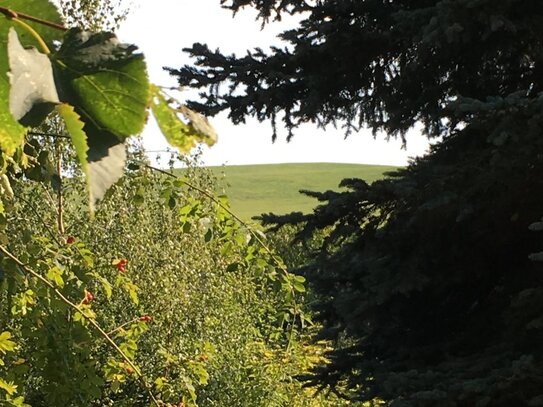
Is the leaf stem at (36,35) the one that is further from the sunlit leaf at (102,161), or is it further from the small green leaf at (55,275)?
the small green leaf at (55,275)

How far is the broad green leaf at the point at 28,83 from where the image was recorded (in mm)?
337

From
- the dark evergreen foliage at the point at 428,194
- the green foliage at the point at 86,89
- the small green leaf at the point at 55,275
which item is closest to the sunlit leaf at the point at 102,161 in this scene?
the green foliage at the point at 86,89

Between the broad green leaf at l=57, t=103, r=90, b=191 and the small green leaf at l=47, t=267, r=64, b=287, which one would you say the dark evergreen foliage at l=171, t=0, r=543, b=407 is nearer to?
the small green leaf at l=47, t=267, r=64, b=287

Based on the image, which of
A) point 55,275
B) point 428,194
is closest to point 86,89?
point 55,275

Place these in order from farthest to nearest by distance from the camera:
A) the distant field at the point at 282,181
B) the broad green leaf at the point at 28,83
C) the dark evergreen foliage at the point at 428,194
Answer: the distant field at the point at 282,181
the dark evergreen foliage at the point at 428,194
the broad green leaf at the point at 28,83

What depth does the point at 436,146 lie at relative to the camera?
5.50 meters

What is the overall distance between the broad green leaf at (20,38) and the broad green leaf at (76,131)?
0.14ft

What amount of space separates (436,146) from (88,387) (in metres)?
3.49

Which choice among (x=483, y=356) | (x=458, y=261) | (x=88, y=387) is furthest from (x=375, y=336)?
(x=88, y=387)

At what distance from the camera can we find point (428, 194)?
4434mm

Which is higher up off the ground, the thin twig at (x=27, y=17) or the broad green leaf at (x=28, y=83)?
the thin twig at (x=27, y=17)

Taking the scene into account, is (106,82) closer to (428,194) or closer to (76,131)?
(76,131)

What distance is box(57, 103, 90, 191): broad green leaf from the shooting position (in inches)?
13.8

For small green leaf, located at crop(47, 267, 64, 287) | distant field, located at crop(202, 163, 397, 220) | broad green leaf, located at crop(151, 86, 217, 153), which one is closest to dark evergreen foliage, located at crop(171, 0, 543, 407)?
small green leaf, located at crop(47, 267, 64, 287)
